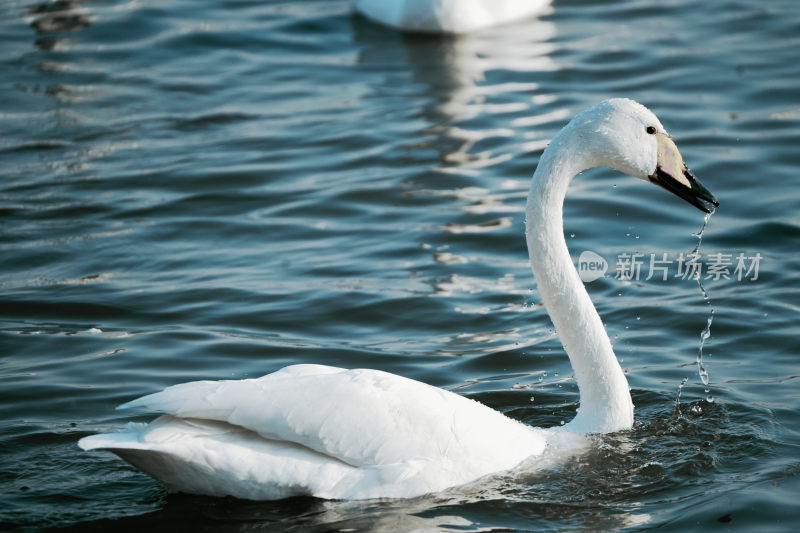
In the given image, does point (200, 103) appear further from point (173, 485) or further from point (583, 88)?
point (173, 485)

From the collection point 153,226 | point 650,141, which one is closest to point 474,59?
point 153,226

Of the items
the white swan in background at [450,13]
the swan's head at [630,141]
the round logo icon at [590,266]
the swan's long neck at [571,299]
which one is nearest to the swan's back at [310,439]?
the swan's long neck at [571,299]

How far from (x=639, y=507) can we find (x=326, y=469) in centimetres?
135

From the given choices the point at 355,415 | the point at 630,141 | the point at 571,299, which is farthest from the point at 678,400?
the point at 355,415

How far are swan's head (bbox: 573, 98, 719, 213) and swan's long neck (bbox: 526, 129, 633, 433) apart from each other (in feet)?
0.23

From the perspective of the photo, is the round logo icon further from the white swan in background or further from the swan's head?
the white swan in background

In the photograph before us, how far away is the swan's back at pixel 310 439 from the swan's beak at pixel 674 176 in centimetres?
158

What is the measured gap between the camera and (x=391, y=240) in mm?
9492

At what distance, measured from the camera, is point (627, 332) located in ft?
25.6

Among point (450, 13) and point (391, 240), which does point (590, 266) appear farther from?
point (450, 13)

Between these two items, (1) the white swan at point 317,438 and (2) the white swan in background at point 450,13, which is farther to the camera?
(2) the white swan in background at point 450,13

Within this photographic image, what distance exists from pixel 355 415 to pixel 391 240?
14.4 feet

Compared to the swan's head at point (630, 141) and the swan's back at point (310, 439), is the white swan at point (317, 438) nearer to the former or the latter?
the swan's back at point (310, 439)

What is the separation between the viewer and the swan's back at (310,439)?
5.09 m
